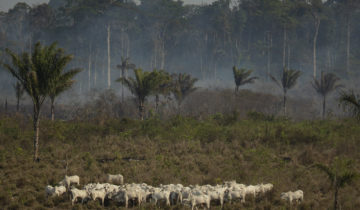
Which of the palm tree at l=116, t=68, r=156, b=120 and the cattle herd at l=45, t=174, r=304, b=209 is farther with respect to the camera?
the palm tree at l=116, t=68, r=156, b=120

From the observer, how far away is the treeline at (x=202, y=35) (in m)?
79.4

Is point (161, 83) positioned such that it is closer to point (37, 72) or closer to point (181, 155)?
point (181, 155)

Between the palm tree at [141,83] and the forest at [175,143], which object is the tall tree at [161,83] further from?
the palm tree at [141,83]

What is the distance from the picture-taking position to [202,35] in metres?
96.9

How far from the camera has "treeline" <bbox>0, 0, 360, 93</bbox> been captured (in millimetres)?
79438

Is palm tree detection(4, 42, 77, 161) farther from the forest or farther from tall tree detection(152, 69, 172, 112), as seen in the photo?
tall tree detection(152, 69, 172, 112)

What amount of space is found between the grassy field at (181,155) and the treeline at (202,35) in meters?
52.7

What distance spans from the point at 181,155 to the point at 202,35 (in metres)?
79.2

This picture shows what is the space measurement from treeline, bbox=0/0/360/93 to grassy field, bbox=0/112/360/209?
52714 mm

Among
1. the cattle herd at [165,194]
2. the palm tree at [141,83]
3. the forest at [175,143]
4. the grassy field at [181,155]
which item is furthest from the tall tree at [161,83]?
the cattle herd at [165,194]

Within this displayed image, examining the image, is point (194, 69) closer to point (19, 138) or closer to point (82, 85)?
point (82, 85)

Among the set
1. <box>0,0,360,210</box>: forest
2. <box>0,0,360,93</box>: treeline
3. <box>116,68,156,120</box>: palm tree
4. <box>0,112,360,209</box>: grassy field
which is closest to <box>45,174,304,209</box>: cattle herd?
<box>0,0,360,210</box>: forest

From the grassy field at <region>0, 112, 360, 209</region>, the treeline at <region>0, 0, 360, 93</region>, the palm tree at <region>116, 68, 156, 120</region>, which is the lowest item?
the grassy field at <region>0, 112, 360, 209</region>

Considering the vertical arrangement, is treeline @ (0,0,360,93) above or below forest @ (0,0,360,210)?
above
